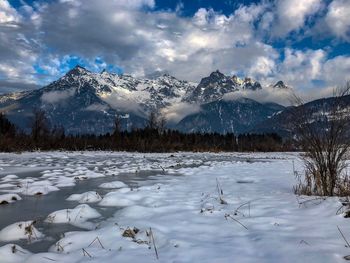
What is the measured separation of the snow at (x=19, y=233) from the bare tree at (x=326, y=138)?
19.2ft

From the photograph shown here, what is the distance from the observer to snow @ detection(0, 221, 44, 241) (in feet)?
17.1

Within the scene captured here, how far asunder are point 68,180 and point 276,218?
7409mm

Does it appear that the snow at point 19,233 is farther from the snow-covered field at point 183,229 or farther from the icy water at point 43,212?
the icy water at point 43,212

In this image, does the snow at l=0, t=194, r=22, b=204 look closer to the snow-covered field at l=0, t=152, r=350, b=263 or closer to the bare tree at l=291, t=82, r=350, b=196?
the snow-covered field at l=0, t=152, r=350, b=263

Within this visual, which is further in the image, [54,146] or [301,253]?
[54,146]

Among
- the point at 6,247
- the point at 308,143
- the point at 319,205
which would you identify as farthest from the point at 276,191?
the point at 6,247

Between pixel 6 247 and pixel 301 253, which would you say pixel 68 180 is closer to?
pixel 6 247

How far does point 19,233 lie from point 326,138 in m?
6.50

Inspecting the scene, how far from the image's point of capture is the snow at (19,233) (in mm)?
5207

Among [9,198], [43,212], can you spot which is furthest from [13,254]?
[9,198]

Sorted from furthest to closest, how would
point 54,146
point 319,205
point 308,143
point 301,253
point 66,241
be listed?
point 54,146 → point 308,143 → point 319,205 → point 66,241 → point 301,253

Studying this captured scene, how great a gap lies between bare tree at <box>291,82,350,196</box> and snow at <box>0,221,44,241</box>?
5.86 m

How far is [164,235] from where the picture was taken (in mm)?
5230

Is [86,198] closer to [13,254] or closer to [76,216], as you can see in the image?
[76,216]
